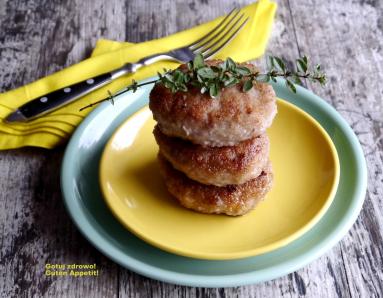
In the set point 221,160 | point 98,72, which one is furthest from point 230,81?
point 98,72

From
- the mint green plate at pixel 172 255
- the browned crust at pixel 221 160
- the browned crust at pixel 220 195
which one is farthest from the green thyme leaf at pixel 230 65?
the mint green plate at pixel 172 255

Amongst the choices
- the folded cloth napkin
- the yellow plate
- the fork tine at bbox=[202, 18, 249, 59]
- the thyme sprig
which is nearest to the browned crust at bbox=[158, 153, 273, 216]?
the yellow plate

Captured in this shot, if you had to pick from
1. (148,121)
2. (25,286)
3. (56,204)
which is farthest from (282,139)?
(25,286)

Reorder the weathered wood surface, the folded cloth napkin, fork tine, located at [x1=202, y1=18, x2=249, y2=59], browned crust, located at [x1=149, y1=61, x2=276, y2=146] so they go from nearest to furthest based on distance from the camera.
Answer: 1. browned crust, located at [x1=149, y1=61, x2=276, y2=146]
2. the weathered wood surface
3. the folded cloth napkin
4. fork tine, located at [x1=202, y1=18, x2=249, y2=59]

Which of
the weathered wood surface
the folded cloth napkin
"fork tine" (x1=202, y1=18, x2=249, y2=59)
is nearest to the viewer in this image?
the weathered wood surface

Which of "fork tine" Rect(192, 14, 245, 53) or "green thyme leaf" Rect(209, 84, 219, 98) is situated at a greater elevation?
"green thyme leaf" Rect(209, 84, 219, 98)

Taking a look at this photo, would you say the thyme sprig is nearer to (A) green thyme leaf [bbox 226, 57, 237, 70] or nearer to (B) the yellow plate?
(A) green thyme leaf [bbox 226, 57, 237, 70]
